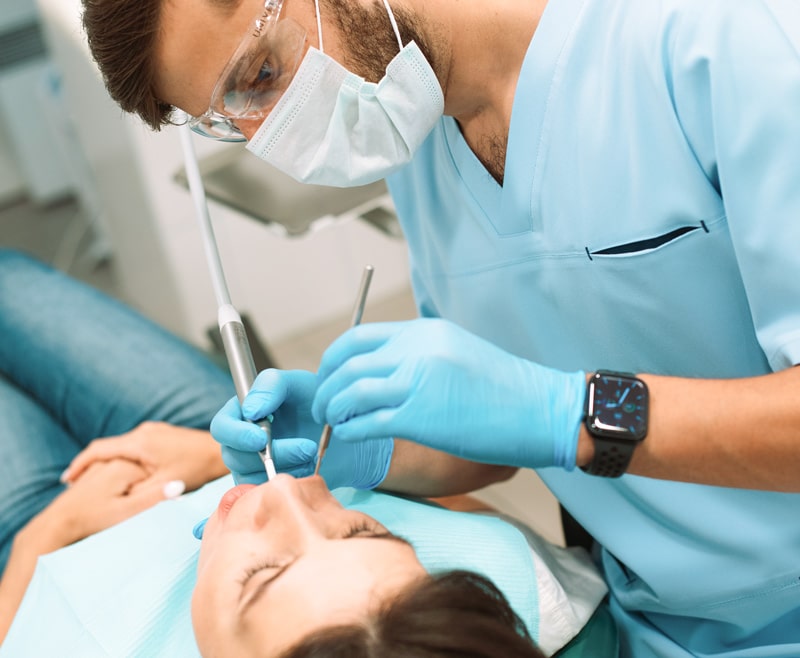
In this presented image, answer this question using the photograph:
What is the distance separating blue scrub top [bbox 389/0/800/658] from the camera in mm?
955

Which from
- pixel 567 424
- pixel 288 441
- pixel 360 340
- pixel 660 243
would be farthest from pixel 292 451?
pixel 660 243

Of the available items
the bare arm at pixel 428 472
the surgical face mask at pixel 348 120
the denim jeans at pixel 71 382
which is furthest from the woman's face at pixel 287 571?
the denim jeans at pixel 71 382

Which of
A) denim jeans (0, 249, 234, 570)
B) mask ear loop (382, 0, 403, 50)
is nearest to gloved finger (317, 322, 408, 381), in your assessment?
mask ear loop (382, 0, 403, 50)

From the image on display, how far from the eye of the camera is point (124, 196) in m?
2.90

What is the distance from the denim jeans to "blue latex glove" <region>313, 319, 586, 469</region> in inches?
34.8

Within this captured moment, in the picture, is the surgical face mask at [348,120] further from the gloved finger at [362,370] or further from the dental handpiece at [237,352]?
the gloved finger at [362,370]

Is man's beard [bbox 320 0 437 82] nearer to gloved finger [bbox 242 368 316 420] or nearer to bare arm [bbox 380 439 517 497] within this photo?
gloved finger [bbox 242 368 316 420]

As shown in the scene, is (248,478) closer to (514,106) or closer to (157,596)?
(157,596)

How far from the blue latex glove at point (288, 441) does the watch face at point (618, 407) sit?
1.31 feet

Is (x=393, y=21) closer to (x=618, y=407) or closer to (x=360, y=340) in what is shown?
(x=360, y=340)

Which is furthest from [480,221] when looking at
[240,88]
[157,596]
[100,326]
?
[100,326]

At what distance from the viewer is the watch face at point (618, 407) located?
0.89 metres

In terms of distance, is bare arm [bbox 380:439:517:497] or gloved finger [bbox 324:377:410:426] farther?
bare arm [bbox 380:439:517:497]

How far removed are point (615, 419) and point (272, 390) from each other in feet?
1.51
